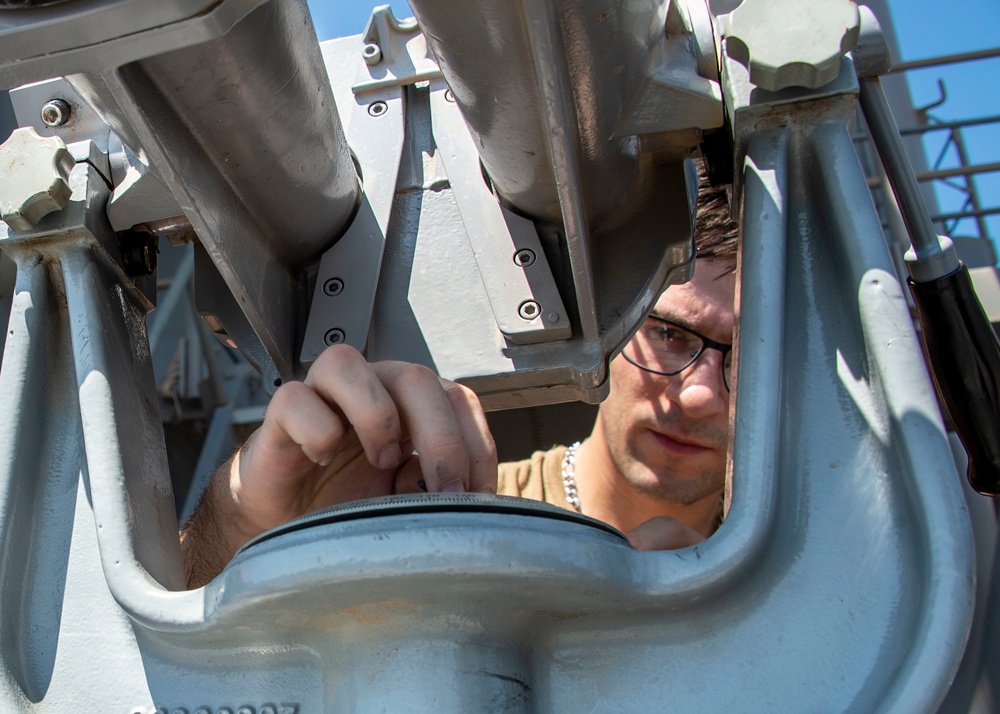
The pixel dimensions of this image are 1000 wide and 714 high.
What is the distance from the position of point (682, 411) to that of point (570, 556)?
1301 mm

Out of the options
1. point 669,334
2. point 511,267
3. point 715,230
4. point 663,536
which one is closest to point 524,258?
point 511,267

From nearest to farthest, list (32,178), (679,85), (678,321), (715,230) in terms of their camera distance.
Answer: (679,85) < (32,178) < (715,230) < (678,321)

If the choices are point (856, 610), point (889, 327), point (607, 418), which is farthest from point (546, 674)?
point (607, 418)

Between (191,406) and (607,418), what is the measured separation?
2.08 metres

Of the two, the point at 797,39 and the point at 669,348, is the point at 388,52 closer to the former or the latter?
the point at 797,39

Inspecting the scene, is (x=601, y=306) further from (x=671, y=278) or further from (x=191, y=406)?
(x=191, y=406)

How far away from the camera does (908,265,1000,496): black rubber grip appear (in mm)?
796

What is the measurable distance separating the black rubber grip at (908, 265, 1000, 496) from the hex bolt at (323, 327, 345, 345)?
1.71 ft

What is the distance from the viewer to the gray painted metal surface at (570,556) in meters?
0.62

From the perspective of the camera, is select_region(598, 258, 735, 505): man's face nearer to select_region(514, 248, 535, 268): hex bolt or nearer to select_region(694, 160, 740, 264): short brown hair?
select_region(694, 160, 740, 264): short brown hair

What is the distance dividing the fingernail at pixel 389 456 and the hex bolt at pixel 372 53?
47cm

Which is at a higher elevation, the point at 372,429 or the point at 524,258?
the point at 524,258

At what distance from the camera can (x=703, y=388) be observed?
182 centimetres

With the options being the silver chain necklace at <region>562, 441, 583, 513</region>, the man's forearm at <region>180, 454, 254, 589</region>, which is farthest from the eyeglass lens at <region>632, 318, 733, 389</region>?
the man's forearm at <region>180, 454, 254, 589</region>
